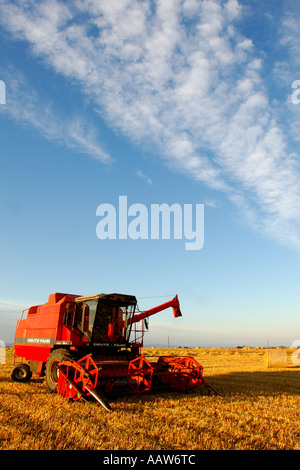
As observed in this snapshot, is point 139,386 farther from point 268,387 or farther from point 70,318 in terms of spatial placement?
point 268,387

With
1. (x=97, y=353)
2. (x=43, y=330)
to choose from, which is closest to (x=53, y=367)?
(x=97, y=353)

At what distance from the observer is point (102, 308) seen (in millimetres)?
11609

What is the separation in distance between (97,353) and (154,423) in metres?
5.11

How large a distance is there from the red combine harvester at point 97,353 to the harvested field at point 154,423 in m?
0.48

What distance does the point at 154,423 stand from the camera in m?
6.53

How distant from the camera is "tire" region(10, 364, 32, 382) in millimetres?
13984

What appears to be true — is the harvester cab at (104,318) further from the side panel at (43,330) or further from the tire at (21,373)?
the tire at (21,373)

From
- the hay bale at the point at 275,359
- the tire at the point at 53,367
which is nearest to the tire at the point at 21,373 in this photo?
the tire at the point at 53,367

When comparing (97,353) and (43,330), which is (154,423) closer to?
(97,353)

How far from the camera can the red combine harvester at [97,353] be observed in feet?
31.3

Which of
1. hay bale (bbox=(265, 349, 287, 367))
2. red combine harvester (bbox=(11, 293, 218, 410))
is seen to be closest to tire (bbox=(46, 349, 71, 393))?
red combine harvester (bbox=(11, 293, 218, 410))
